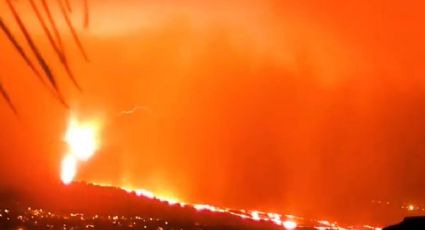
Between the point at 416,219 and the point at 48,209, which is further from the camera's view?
the point at 48,209

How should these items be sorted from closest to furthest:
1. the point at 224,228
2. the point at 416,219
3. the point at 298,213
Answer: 1. the point at 416,219
2. the point at 224,228
3. the point at 298,213

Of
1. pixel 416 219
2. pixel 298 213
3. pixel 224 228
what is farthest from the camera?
pixel 298 213

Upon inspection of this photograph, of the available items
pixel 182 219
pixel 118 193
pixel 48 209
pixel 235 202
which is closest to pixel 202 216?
pixel 182 219

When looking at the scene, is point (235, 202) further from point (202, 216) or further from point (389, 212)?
point (202, 216)

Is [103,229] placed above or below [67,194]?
below

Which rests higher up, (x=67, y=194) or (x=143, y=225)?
(x=67, y=194)

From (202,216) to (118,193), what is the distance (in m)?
11.9

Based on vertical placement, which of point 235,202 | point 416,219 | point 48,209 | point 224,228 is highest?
point 235,202

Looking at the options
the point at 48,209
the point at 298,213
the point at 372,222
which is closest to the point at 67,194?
the point at 48,209

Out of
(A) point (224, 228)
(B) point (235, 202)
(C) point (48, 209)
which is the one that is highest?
(B) point (235, 202)

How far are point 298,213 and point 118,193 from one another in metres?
40.3

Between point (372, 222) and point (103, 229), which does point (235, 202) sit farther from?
point (103, 229)

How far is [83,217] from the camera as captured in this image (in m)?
84.4

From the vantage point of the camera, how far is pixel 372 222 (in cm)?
12900
